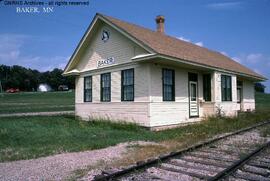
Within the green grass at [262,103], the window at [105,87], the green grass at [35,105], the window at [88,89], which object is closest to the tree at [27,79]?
the green grass at [35,105]

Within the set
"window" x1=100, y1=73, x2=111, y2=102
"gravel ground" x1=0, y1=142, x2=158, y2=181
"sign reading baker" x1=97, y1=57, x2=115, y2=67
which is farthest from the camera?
"window" x1=100, y1=73, x2=111, y2=102

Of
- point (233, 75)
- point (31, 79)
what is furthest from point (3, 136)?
point (31, 79)

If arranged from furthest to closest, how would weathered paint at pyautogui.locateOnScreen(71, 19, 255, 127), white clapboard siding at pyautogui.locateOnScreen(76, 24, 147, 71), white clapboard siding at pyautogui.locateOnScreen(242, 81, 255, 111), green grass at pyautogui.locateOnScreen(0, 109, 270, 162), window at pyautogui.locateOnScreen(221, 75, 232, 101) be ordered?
white clapboard siding at pyautogui.locateOnScreen(242, 81, 255, 111) → window at pyautogui.locateOnScreen(221, 75, 232, 101) → white clapboard siding at pyautogui.locateOnScreen(76, 24, 147, 71) → weathered paint at pyautogui.locateOnScreen(71, 19, 255, 127) → green grass at pyautogui.locateOnScreen(0, 109, 270, 162)

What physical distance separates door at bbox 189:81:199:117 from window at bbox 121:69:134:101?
375 cm

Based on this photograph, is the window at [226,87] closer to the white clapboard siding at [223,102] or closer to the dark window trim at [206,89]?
the white clapboard siding at [223,102]

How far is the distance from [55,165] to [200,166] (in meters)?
3.50

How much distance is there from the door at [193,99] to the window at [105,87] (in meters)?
4.72

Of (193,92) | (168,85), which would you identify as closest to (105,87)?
(168,85)

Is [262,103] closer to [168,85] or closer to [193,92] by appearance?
[193,92]

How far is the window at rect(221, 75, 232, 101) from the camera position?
18.0 m

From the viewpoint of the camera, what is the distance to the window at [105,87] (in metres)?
16.2

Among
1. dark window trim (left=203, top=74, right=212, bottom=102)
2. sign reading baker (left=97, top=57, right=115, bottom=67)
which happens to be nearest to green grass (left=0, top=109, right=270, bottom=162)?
dark window trim (left=203, top=74, right=212, bottom=102)

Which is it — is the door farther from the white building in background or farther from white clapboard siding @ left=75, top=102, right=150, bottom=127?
white clapboard siding @ left=75, top=102, right=150, bottom=127

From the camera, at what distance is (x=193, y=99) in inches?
645
